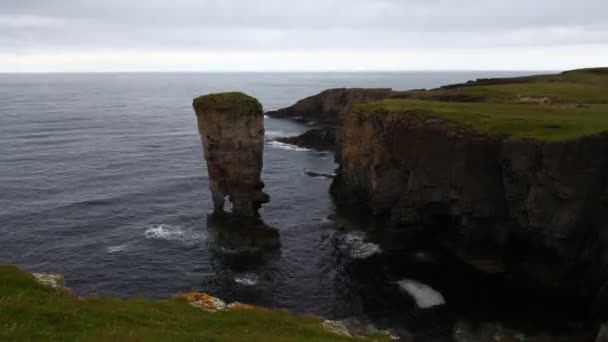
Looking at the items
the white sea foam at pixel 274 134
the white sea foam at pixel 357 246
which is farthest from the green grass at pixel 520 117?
the white sea foam at pixel 274 134

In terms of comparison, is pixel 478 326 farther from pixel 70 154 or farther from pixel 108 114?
pixel 108 114

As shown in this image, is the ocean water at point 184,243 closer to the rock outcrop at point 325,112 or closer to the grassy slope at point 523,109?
the rock outcrop at point 325,112

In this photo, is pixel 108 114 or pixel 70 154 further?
pixel 108 114

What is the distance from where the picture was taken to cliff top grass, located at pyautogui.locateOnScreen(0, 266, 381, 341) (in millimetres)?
22750

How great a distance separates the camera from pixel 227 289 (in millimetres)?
43094

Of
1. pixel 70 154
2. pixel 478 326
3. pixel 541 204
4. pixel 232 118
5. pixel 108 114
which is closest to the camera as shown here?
pixel 478 326

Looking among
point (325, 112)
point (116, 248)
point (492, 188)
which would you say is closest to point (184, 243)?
point (116, 248)

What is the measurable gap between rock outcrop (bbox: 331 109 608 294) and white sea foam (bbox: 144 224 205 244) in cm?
1920

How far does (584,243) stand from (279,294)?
24.7 m

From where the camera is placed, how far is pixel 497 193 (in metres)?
46.1

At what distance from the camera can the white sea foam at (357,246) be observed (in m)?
50.5

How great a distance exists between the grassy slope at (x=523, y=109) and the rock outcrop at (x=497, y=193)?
1.63m

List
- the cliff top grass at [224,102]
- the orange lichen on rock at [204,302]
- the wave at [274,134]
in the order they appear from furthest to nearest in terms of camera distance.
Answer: the wave at [274,134] < the cliff top grass at [224,102] < the orange lichen on rock at [204,302]

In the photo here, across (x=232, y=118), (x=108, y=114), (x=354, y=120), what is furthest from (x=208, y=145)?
(x=108, y=114)
